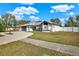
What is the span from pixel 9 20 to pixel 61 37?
68cm

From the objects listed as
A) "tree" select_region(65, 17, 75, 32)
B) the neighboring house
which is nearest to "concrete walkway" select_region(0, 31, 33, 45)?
the neighboring house

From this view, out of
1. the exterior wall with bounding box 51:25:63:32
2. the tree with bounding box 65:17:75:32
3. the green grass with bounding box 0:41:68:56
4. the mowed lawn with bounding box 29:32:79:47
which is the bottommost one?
the green grass with bounding box 0:41:68:56

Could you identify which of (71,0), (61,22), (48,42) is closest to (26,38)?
(48,42)

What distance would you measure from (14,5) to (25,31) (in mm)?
357

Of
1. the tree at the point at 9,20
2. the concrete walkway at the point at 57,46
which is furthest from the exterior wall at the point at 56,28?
the tree at the point at 9,20

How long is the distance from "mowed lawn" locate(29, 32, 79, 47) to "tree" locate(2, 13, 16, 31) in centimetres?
30

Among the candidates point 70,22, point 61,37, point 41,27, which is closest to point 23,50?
point 41,27

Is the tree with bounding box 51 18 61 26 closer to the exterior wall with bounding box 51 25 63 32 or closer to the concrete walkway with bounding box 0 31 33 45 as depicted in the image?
the exterior wall with bounding box 51 25 63 32

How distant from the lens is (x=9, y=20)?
312 cm

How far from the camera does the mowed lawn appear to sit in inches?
120

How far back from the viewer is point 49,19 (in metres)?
3.09

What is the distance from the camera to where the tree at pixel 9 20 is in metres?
3.10

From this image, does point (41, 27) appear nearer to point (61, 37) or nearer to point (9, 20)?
point (61, 37)

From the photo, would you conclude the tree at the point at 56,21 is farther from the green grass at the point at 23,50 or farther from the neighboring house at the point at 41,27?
the green grass at the point at 23,50
